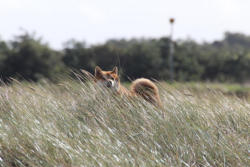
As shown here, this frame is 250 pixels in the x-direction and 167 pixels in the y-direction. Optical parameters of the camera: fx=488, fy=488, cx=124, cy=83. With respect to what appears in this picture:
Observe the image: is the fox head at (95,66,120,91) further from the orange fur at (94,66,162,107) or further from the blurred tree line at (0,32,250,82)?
the blurred tree line at (0,32,250,82)

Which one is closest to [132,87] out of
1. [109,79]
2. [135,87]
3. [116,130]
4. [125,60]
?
[135,87]

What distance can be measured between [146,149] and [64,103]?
5.41 feet

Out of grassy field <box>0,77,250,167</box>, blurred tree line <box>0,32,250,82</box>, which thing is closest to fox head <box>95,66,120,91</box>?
grassy field <box>0,77,250,167</box>

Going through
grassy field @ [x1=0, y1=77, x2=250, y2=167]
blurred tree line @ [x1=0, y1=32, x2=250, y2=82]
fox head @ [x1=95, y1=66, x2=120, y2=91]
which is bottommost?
blurred tree line @ [x1=0, y1=32, x2=250, y2=82]

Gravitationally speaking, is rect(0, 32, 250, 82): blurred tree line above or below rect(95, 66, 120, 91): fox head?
below

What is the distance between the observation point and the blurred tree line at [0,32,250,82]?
2284 centimetres

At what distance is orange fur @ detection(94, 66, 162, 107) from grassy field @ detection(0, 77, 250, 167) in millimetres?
297

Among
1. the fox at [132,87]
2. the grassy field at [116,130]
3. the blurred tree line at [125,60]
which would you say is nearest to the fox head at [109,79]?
the fox at [132,87]

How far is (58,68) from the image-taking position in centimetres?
2336

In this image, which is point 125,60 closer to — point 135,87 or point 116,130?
point 135,87

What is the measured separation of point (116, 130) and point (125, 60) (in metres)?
19.0

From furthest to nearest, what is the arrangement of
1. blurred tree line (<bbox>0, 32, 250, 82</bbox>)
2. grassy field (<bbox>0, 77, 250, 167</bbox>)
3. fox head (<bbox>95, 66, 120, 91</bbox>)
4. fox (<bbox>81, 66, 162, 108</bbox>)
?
blurred tree line (<bbox>0, 32, 250, 82</bbox>), fox head (<bbox>95, 66, 120, 91</bbox>), fox (<bbox>81, 66, 162, 108</bbox>), grassy field (<bbox>0, 77, 250, 167</bbox>)

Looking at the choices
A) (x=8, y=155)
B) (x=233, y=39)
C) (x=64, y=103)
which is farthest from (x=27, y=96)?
(x=233, y=39)

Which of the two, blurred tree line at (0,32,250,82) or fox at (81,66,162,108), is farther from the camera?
blurred tree line at (0,32,250,82)
